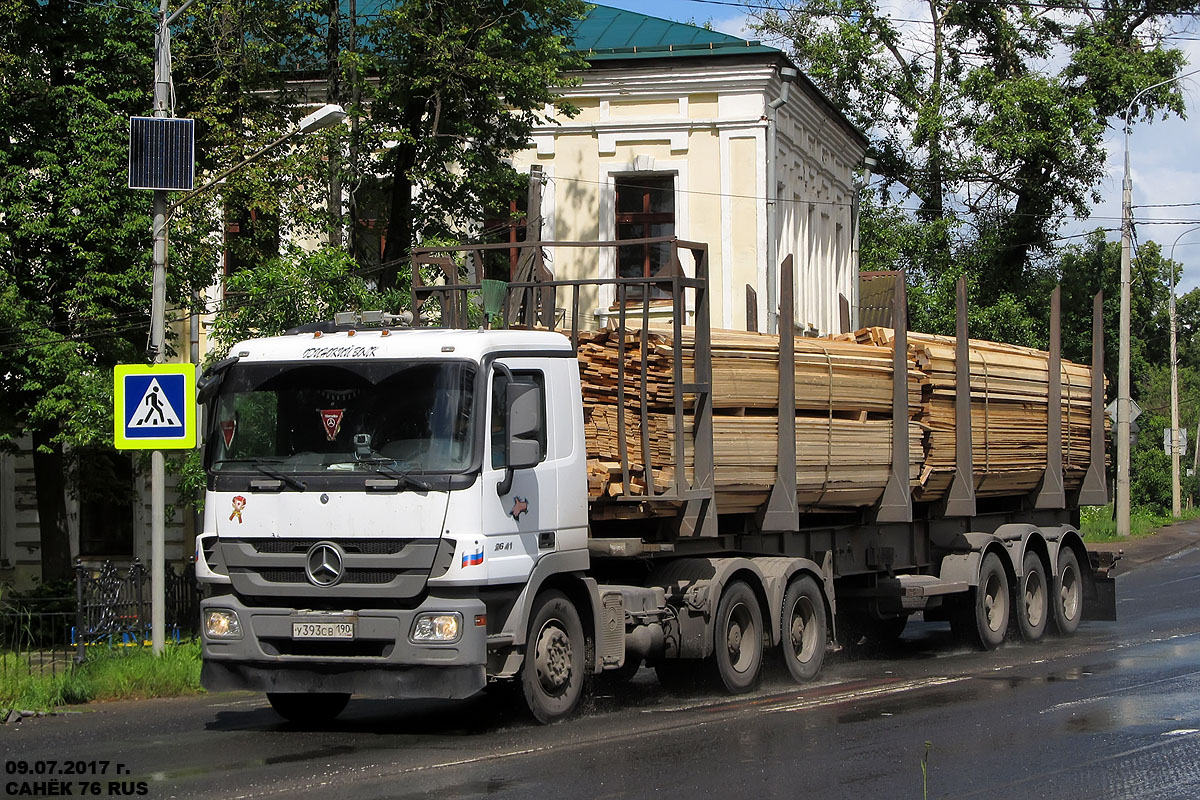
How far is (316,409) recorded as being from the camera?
10.1 m

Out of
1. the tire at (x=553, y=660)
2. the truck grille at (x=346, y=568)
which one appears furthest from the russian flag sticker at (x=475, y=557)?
the tire at (x=553, y=660)

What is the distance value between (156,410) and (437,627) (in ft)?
16.8

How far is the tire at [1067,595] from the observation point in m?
17.1

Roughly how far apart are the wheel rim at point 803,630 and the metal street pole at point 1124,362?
2294 centimetres

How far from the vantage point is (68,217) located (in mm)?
19203

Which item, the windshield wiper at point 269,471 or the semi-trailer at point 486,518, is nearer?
the semi-trailer at point 486,518

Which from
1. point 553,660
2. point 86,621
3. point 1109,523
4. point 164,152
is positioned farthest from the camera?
point 1109,523

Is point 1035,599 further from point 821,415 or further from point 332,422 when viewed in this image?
point 332,422

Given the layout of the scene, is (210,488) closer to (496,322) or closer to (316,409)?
(316,409)

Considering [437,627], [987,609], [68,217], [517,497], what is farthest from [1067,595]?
[68,217]

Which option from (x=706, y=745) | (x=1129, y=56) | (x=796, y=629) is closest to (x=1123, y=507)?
(x=1129, y=56)

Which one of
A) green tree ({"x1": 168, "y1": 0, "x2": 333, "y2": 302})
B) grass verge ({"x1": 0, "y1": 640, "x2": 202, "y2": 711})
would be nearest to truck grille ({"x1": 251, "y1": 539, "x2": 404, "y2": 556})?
grass verge ({"x1": 0, "y1": 640, "x2": 202, "y2": 711})

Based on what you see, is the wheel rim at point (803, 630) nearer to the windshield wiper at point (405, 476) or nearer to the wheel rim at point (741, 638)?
the wheel rim at point (741, 638)

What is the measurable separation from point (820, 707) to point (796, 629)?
2.01m
